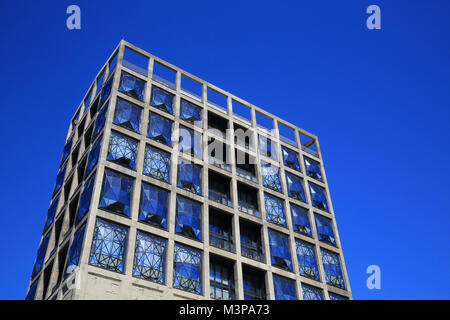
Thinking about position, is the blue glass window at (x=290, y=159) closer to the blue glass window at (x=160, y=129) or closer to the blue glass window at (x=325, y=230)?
the blue glass window at (x=325, y=230)

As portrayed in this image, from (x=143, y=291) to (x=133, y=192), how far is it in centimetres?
804

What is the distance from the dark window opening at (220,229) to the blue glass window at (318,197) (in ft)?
39.6

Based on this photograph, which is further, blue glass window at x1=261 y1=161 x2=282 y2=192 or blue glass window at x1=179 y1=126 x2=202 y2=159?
blue glass window at x1=261 y1=161 x2=282 y2=192

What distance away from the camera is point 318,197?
5656 centimetres

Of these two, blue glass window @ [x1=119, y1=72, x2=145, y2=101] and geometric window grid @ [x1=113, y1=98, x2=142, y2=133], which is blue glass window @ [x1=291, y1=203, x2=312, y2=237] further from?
blue glass window @ [x1=119, y1=72, x2=145, y2=101]

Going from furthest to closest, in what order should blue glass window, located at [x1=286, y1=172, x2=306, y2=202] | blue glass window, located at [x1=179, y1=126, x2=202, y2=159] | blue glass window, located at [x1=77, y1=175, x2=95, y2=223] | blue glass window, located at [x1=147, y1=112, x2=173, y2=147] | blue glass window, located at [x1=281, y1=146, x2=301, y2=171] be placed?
blue glass window, located at [x1=281, y1=146, x2=301, y2=171] → blue glass window, located at [x1=286, y1=172, x2=306, y2=202] → blue glass window, located at [x1=179, y1=126, x2=202, y2=159] → blue glass window, located at [x1=147, y1=112, x2=173, y2=147] → blue glass window, located at [x1=77, y1=175, x2=95, y2=223]

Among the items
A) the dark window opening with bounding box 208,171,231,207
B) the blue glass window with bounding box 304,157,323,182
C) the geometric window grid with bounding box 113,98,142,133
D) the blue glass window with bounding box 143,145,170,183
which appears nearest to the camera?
the blue glass window with bounding box 143,145,170,183

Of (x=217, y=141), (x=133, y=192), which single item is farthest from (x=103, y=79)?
(x=133, y=192)

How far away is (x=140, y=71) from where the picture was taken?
50.6 metres

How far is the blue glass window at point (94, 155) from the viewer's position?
139ft

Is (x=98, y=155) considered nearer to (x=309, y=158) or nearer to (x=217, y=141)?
(x=217, y=141)

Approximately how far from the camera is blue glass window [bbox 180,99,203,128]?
50.2 m

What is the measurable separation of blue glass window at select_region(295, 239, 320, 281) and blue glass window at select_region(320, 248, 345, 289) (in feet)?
4.13

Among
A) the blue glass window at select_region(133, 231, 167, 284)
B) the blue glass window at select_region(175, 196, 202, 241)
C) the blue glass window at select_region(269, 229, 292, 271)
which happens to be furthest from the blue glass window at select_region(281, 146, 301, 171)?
the blue glass window at select_region(133, 231, 167, 284)
